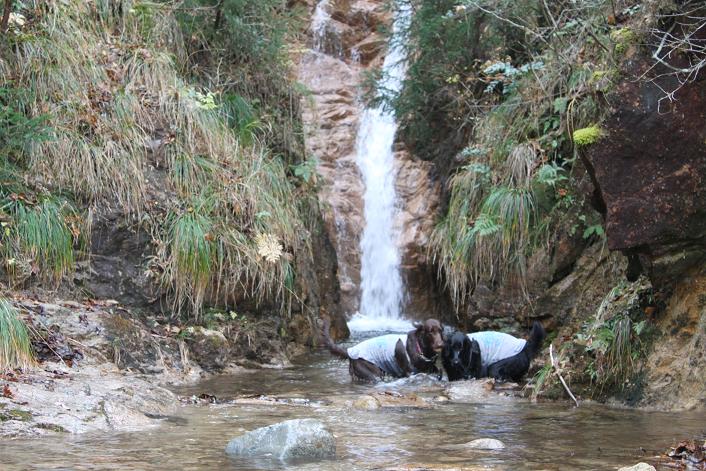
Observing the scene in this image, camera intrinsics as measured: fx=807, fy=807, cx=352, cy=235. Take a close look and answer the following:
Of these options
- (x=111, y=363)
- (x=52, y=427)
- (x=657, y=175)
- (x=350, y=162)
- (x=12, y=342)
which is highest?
(x=350, y=162)

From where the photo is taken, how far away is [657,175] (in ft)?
19.1

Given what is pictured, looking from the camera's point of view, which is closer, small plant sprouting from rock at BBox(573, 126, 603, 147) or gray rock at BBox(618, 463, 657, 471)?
gray rock at BBox(618, 463, 657, 471)

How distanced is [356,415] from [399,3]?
8610mm

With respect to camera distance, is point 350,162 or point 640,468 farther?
point 350,162

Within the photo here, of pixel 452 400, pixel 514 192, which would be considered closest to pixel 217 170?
pixel 514 192

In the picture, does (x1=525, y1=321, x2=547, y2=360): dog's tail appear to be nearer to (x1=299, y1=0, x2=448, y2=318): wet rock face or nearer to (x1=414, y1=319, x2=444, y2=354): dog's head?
(x1=414, y1=319, x2=444, y2=354): dog's head

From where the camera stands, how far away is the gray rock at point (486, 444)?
14.7ft

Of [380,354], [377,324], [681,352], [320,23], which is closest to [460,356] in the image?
[380,354]

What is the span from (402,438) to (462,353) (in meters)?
3.08

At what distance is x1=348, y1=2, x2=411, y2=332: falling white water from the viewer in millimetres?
12789

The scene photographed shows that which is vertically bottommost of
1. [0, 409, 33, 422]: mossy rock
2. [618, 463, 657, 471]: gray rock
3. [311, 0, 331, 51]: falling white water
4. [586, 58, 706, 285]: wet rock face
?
[0, 409, 33, 422]: mossy rock

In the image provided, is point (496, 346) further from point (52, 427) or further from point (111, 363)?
point (52, 427)

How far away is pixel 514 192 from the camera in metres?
8.88

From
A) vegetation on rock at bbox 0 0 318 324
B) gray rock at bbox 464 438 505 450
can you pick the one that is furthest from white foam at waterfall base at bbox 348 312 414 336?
gray rock at bbox 464 438 505 450
